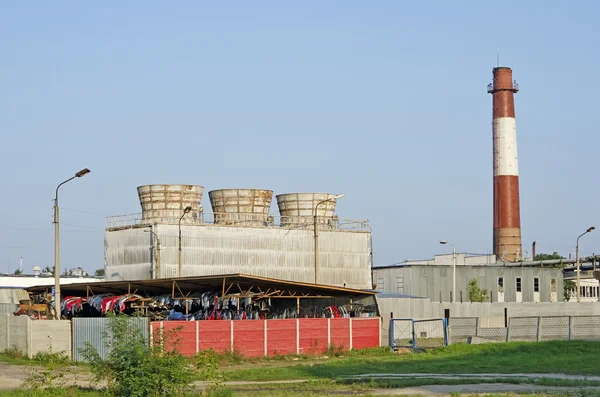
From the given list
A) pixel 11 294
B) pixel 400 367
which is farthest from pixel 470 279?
pixel 400 367

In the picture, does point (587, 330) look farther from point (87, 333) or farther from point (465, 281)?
point (465, 281)

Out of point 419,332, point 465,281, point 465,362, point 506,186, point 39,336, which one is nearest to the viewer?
point 465,362

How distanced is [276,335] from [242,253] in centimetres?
2773

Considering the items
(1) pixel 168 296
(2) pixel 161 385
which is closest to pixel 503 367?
(2) pixel 161 385

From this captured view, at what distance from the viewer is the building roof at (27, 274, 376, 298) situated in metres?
44.8

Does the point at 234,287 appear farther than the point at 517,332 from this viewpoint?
No

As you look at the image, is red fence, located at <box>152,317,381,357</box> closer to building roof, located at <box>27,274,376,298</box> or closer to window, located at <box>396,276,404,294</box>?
building roof, located at <box>27,274,376,298</box>

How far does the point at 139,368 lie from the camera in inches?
915

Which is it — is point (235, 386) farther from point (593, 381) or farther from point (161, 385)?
point (593, 381)

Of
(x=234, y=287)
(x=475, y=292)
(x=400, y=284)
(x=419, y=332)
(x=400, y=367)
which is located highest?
(x=234, y=287)

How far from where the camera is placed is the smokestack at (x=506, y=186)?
311ft

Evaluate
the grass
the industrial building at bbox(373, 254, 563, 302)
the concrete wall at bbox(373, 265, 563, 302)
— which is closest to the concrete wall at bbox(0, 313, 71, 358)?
the grass

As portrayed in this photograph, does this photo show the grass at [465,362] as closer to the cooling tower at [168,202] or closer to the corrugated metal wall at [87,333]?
the corrugated metal wall at [87,333]

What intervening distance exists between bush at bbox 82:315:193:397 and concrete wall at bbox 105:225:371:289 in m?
42.8
